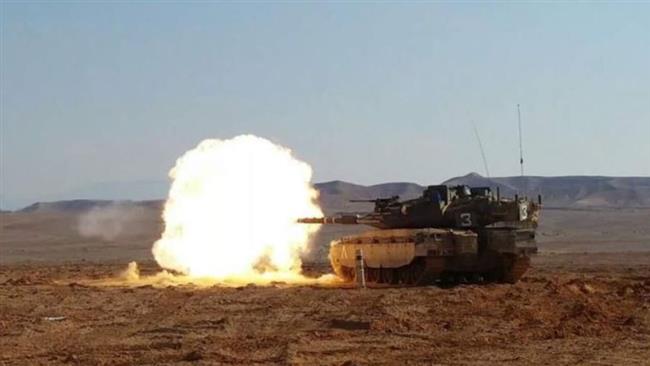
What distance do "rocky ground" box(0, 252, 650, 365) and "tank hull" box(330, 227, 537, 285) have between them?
1.13m

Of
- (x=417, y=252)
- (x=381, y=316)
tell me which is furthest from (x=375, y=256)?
(x=381, y=316)

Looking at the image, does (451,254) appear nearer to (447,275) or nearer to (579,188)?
(447,275)

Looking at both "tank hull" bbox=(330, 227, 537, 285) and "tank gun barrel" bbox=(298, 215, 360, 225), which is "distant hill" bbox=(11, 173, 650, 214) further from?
"tank hull" bbox=(330, 227, 537, 285)

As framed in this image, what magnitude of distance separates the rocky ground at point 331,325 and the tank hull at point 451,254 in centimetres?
113

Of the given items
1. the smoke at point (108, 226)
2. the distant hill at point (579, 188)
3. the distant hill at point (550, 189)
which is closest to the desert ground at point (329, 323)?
the smoke at point (108, 226)

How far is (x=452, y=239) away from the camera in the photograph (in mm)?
26859

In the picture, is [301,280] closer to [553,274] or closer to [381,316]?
[553,274]

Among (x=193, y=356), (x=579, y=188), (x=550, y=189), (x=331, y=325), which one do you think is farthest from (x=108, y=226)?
(x=579, y=188)

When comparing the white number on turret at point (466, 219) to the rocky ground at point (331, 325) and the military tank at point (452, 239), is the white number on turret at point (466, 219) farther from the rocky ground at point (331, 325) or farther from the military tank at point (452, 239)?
the rocky ground at point (331, 325)

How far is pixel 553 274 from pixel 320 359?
19196 mm

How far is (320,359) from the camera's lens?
1463 cm

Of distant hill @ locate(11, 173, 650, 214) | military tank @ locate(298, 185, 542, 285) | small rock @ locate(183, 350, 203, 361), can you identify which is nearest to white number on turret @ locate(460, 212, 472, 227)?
military tank @ locate(298, 185, 542, 285)

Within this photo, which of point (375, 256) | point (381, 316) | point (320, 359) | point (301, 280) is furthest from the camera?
point (301, 280)

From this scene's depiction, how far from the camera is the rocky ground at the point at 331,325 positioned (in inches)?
589
